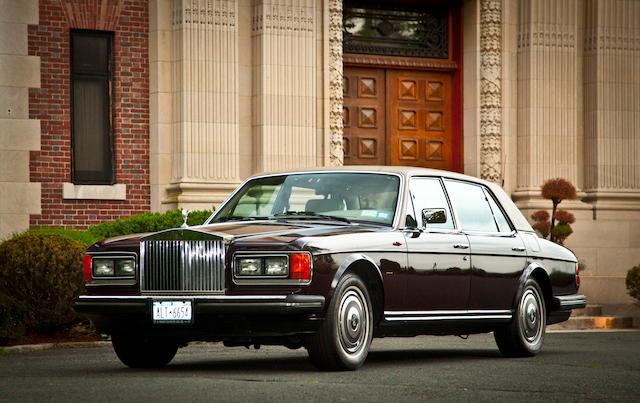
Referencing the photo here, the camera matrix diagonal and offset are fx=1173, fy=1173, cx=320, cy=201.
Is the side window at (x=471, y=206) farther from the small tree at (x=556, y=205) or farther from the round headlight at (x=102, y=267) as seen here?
the small tree at (x=556, y=205)

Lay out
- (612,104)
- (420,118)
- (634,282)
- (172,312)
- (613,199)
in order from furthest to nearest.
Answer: (420,118) < (612,104) < (613,199) < (634,282) < (172,312)

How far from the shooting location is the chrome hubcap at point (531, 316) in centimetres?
1102

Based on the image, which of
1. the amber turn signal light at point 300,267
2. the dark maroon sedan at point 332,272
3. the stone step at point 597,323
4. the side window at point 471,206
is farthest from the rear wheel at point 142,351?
the stone step at point 597,323

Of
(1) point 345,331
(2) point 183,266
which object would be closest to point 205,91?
(2) point 183,266

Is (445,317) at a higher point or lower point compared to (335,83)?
lower

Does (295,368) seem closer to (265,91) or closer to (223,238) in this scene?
(223,238)

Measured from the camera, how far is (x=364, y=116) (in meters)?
21.9

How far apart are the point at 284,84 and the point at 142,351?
11.1 meters

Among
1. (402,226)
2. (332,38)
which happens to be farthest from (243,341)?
(332,38)

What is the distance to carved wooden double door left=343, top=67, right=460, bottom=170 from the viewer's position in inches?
856

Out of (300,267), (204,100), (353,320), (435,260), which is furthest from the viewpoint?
(204,100)

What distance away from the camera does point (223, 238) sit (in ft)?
28.2

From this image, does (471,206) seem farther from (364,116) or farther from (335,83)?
(364,116)

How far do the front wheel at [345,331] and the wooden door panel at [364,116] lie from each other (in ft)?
41.7
